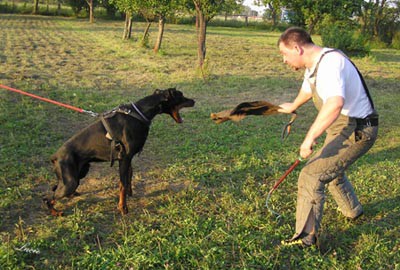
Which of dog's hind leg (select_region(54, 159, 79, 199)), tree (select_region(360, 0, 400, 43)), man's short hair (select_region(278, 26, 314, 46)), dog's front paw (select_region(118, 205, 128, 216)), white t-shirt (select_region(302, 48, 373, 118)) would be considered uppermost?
Result: tree (select_region(360, 0, 400, 43))

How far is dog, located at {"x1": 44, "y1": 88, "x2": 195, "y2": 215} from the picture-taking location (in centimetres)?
356

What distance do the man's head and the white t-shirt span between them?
153mm

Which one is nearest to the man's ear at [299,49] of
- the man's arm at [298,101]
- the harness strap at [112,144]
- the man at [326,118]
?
the man at [326,118]

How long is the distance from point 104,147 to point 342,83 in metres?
2.28

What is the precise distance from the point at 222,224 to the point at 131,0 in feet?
43.4

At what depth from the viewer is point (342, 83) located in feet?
8.73

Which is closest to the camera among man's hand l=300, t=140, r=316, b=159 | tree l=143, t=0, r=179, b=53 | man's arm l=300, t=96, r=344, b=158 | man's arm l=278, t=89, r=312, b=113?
man's arm l=300, t=96, r=344, b=158

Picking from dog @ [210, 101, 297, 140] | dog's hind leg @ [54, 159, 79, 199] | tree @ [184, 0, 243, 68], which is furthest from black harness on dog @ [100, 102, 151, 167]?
tree @ [184, 0, 243, 68]

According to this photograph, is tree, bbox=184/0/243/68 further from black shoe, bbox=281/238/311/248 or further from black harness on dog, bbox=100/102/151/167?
black shoe, bbox=281/238/311/248

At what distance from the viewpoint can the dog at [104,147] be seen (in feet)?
11.7

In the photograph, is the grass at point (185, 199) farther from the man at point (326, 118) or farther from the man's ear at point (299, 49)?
the man's ear at point (299, 49)

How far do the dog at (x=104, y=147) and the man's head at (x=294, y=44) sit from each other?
1.59 m

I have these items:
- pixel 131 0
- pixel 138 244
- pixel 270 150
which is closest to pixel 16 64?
pixel 131 0

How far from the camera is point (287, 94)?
9703 mm
